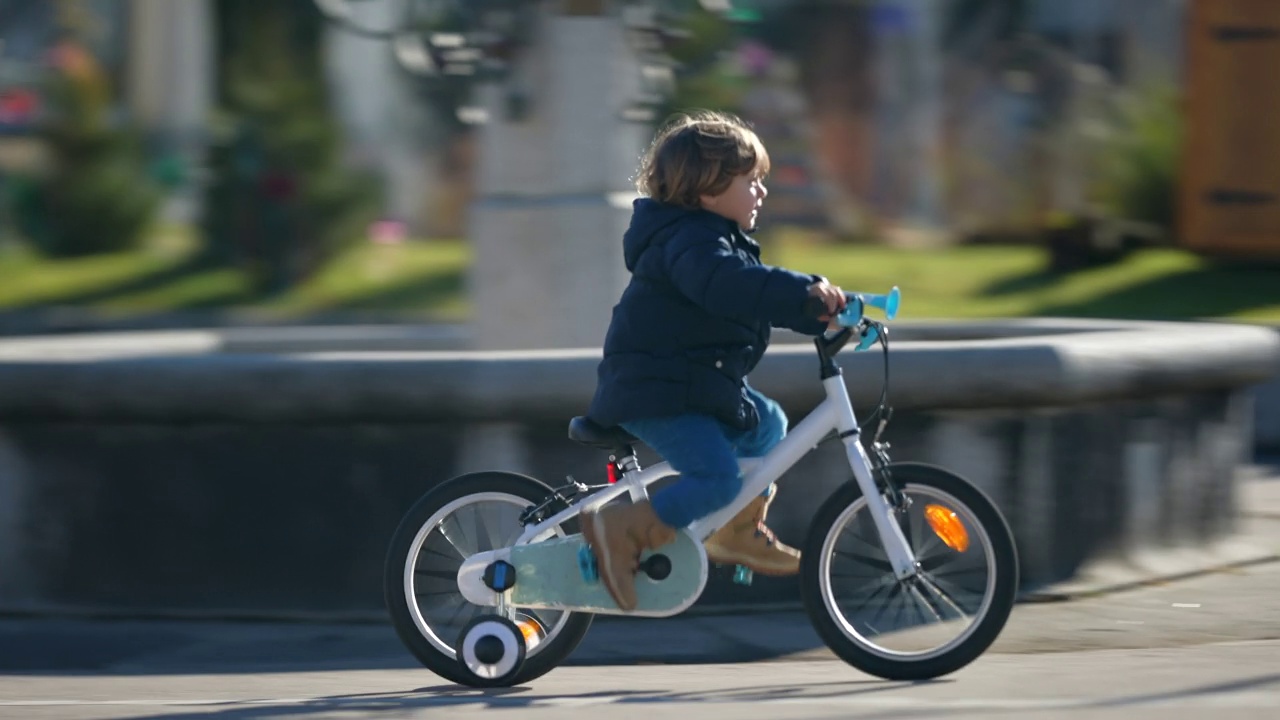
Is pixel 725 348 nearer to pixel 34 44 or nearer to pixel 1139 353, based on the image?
pixel 1139 353

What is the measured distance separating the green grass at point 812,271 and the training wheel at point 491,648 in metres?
9.19

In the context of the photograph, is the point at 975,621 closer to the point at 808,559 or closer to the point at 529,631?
the point at 808,559

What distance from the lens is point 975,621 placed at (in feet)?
18.2

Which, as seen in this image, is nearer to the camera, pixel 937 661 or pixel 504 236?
pixel 937 661

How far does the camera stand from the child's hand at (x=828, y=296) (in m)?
5.29

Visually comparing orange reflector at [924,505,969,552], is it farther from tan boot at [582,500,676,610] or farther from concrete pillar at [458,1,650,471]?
concrete pillar at [458,1,650,471]

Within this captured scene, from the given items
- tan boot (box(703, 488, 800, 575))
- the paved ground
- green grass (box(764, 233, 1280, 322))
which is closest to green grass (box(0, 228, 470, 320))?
green grass (box(764, 233, 1280, 322))

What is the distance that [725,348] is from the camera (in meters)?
5.52

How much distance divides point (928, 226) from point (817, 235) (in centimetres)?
319

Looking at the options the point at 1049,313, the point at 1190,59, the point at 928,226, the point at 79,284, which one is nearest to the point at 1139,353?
the point at 1049,313

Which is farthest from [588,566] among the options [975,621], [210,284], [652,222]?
[210,284]

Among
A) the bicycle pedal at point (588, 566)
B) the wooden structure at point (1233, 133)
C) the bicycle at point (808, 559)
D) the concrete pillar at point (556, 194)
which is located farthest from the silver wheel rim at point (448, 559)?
the wooden structure at point (1233, 133)

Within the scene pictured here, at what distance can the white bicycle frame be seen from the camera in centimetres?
555

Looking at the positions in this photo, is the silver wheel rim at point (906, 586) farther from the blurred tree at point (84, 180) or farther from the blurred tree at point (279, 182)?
the blurred tree at point (84, 180)
